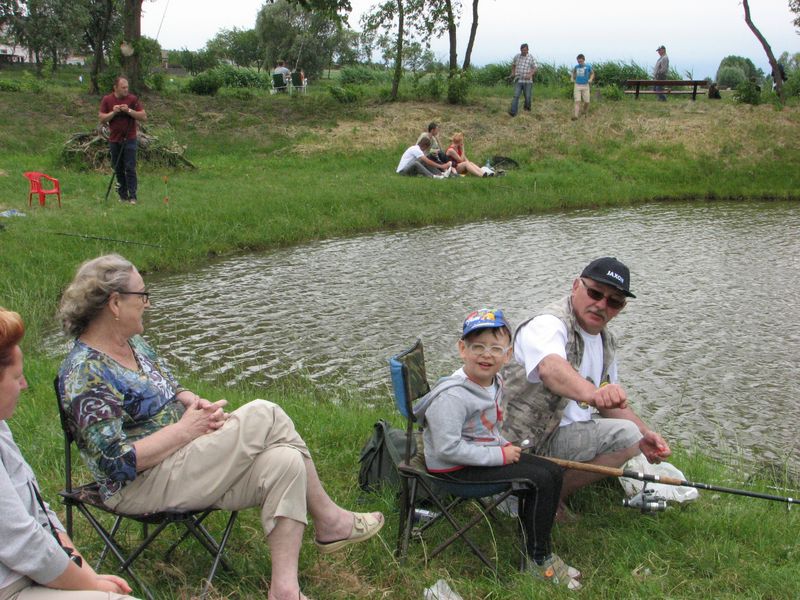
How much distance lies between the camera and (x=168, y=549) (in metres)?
3.65

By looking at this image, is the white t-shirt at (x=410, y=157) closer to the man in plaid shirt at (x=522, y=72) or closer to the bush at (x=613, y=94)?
the man in plaid shirt at (x=522, y=72)

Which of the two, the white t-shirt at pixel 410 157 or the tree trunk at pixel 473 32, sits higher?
the tree trunk at pixel 473 32

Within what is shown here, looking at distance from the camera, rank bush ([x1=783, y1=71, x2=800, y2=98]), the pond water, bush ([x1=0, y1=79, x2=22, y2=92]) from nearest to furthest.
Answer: the pond water, bush ([x1=0, y1=79, x2=22, y2=92]), bush ([x1=783, y1=71, x2=800, y2=98])

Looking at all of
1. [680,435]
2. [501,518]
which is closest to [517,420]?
[501,518]

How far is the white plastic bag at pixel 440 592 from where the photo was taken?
11.1 ft

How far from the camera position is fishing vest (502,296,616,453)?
410cm

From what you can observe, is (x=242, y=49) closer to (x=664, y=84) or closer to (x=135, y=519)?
(x=664, y=84)

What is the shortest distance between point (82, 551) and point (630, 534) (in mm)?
2477

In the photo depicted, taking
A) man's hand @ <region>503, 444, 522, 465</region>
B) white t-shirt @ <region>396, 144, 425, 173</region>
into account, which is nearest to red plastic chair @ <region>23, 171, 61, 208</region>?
white t-shirt @ <region>396, 144, 425, 173</region>

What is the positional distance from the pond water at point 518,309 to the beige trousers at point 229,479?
3.63 meters

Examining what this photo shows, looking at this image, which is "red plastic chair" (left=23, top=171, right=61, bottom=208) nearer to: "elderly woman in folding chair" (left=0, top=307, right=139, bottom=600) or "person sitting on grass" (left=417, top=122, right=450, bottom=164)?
"person sitting on grass" (left=417, top=122, right=450, bottom=164)

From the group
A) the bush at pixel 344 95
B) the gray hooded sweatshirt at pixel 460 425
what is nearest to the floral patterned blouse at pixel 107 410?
the gray hooded sweatshirt at pixel 460 425

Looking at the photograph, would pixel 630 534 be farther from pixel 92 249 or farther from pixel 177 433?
pixel 92 249

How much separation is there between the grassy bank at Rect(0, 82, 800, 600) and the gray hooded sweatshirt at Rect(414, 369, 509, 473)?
0.48 m
